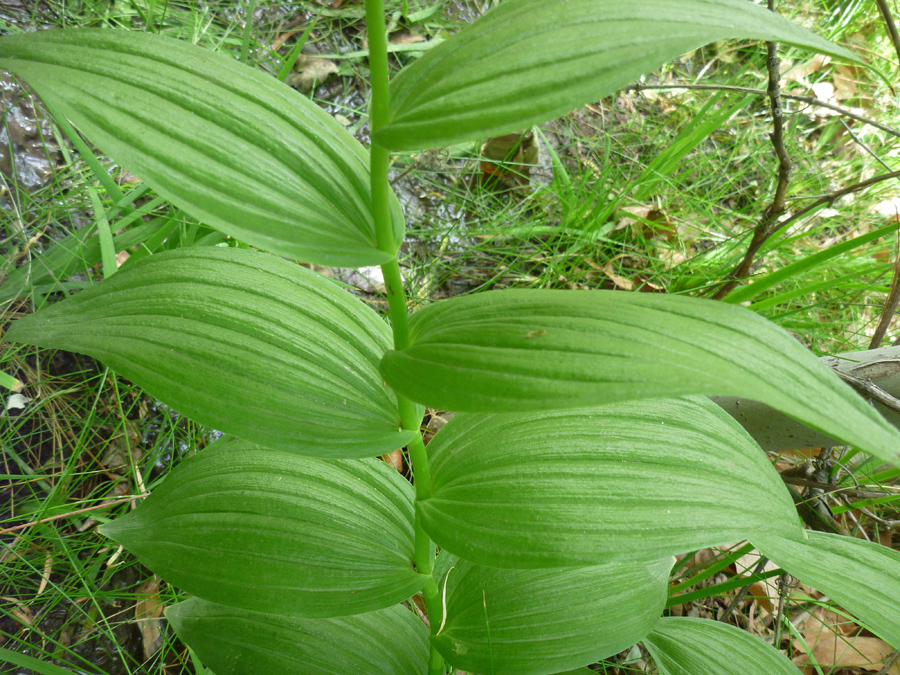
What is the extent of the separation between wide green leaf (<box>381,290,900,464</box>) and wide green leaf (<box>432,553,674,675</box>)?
0.46m

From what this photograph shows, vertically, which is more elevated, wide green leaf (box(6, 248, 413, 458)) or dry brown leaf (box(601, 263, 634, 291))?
wide green leaf (box(6, 248, 413, 458))

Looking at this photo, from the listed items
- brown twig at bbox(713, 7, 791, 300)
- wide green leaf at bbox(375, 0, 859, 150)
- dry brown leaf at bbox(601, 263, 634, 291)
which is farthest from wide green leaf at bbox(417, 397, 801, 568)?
dry brown leaf at bbox(601, 263, 634, 291)

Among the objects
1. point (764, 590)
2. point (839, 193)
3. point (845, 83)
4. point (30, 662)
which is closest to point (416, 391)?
point (30, 662)

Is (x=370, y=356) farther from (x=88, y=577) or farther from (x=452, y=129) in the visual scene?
(x=88, y=577)

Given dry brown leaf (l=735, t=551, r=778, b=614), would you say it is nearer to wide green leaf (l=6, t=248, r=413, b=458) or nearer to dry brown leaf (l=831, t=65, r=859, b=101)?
wide green leaf (l=6, t=248, r=413, b=458)

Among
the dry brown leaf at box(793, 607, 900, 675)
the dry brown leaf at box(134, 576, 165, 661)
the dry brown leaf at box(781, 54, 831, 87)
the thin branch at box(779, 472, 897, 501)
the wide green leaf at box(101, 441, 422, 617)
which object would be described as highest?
the dry brown leaf at box(781, 54, 831, 87)

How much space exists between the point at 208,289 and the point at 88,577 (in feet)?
2.69

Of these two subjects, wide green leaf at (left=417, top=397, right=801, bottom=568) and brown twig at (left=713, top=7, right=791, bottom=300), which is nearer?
wide green leaf at (left=417, top=397, right=801, bottom=568)

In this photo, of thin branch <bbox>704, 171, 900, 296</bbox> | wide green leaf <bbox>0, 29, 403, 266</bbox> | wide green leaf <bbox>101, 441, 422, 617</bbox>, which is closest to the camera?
wide green leaf <bbox>0, 29, 403, 266</bbox>

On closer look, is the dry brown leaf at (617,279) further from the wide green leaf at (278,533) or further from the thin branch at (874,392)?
the wide green leaf at (278,533)

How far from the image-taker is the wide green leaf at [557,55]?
1.53ft

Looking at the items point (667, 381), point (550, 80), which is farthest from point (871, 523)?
point (550, 80)

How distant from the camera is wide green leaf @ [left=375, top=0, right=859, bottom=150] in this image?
0.47 metres

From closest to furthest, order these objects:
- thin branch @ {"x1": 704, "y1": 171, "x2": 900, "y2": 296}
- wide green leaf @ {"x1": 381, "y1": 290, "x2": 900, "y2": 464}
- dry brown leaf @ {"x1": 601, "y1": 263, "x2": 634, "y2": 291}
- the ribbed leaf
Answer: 1. wide green leaf @ {"x1": 381, "y1": 290, "x2": 900, "y2": 464}
2. the ribbed leaf
3. thin branch @ {"x1": 704, "y1": 171, "x2": 900, "y2": 296}
4. dry brown leaf @ {"x1": 601, "y1": 263, "x2": 634, "y2": 291}
